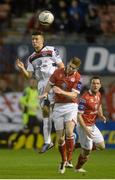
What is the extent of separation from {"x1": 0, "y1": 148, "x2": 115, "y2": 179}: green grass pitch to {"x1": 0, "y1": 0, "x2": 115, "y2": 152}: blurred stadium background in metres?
1.42

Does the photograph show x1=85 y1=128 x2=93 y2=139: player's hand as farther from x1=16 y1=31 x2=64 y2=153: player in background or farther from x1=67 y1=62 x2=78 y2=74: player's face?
x1=16 y1=31 x2=64 y2=153: player in background

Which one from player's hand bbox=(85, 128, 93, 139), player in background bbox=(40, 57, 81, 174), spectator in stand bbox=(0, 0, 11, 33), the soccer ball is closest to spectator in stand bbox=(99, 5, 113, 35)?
spectator in stand bbox=(0, 0, 11, 33)

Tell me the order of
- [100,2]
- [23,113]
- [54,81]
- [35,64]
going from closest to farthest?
[54,81], [35,64], [23,113], [100,2]

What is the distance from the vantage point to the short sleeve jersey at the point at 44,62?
1636 centimetres

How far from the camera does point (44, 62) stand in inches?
648

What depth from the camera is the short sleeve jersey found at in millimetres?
16359

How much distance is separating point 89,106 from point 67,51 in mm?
10029

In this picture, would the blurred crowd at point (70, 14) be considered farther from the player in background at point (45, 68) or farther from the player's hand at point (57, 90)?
the player's hand at point (57, 90)

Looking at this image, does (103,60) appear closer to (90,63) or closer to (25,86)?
(90,63)

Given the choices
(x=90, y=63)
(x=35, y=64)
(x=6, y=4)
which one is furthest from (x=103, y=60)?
(x=35, y=64)

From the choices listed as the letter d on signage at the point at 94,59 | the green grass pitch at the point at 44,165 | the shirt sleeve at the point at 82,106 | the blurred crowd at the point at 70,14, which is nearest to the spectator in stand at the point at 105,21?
the blurred crowd at the point at 70,14

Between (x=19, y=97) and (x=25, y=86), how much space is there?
0.48 meters

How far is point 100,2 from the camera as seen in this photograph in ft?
92.1

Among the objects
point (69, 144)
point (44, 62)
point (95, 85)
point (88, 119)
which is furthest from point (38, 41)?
point (69, 144)
